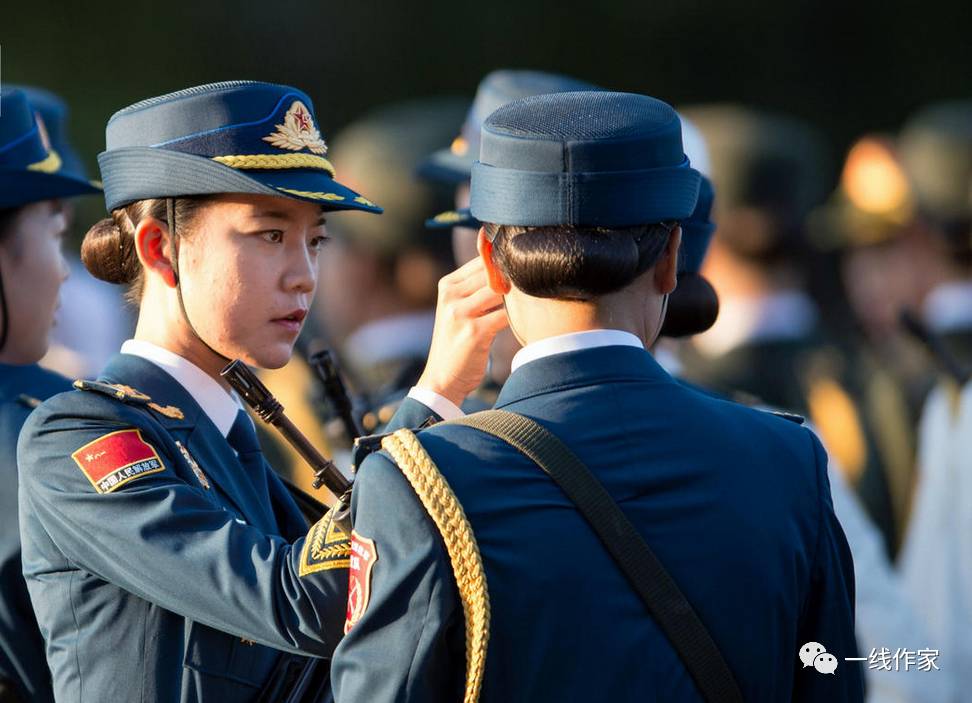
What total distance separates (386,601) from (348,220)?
548cm

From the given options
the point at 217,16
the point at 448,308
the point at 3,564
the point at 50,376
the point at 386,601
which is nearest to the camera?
the point at 386,601

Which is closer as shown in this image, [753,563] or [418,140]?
[753,563]

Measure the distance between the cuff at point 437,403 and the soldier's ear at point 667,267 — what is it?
0.51 meters

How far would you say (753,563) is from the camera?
2488 mm

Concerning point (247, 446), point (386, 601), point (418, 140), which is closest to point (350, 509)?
point (386, 601)

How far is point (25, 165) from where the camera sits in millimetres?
3875

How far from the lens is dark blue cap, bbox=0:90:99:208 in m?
3.84

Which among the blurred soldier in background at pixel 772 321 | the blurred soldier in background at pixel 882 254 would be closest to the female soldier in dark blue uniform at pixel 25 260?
the blurred soldier in background at pixel 772 321

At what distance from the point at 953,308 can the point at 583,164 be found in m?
4.27

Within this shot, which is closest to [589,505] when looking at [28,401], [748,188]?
[28,401]

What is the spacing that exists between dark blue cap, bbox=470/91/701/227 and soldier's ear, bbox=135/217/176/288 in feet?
2.28

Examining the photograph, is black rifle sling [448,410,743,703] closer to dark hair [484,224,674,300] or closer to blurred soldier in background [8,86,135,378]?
dark hair [484,224,674,300]

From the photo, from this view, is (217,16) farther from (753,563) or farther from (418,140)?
(753,563)

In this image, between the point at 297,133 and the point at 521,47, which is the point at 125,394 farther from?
the point at 521,47
